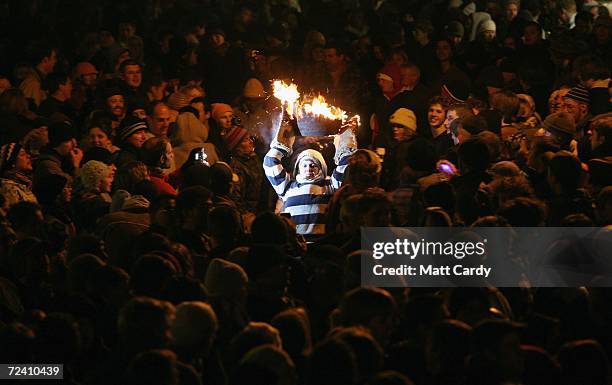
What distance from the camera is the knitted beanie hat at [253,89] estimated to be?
14289 millimetres

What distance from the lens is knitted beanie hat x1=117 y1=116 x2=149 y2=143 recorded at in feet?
40.8

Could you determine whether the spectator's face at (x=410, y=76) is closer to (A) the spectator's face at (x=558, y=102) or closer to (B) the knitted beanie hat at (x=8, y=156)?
(A) the spectator's face at (x=558, y=102)

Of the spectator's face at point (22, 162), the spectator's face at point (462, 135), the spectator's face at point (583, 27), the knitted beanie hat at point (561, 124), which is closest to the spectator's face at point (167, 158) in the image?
the spectator's face at point (22, 162)

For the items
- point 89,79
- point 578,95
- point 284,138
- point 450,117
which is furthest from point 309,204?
point 89,79

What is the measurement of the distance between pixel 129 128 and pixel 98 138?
0.38 meters

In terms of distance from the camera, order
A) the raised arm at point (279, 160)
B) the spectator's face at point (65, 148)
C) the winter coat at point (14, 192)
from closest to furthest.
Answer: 1. the winter coat at point (14, 192)
2. the raised arm at point (279, 160)
3. the spectator's face at point (65, 148)

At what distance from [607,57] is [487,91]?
1686 mm

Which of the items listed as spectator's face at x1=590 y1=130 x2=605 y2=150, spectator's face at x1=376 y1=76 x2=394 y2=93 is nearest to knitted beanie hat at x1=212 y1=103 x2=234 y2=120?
spectator's face at x1=376 y1=76 x2=394 y2=93

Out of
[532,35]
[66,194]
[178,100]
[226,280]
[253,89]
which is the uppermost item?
[532,35]

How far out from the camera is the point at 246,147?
41.1 feet

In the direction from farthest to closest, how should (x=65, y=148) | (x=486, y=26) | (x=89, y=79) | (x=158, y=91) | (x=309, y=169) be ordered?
(x=486, y=26) < (x=89, y=79) < (x=158, y=91) < (x=65, y=148) < (x=309, y=169)

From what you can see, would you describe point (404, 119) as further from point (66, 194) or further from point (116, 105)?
point (66, 194)

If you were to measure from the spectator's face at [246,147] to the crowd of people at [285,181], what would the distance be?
47 millimetres

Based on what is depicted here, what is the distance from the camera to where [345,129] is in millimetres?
11383
